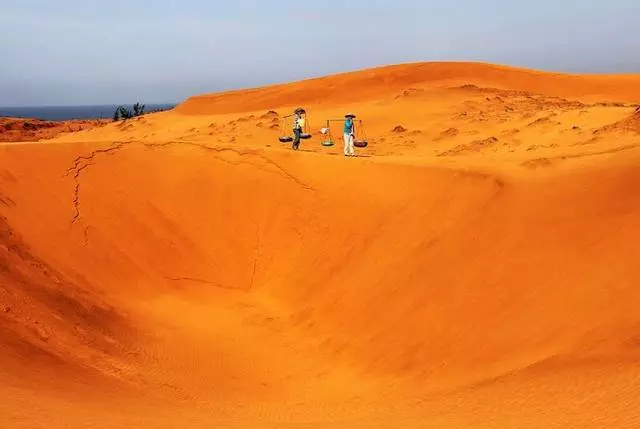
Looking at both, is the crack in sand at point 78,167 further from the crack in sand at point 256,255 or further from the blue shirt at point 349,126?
the blue shirt at point 349,126

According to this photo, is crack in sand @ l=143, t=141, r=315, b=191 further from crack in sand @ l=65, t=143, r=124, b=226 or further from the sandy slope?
crack in sand @ l=65, t=143, r=124, b=226

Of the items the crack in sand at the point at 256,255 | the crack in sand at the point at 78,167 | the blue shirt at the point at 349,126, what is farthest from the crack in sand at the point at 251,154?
the blue shirt at the point at 349,126

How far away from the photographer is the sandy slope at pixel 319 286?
179 inches

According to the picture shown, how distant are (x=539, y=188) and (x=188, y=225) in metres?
5.38

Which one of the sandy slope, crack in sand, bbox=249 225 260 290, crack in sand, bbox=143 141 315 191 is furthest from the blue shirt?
crack in sand, bbox=249 225 260 290

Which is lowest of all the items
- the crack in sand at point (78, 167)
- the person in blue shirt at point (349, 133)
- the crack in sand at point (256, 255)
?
the crack in sand at point (256, 255)

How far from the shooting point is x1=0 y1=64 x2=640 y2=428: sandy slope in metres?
4.54

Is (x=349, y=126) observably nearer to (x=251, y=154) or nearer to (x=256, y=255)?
(x=251, y=154)

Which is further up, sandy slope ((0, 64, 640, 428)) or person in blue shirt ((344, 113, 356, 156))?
person in blue shirt ((344, 113, 356, 156))

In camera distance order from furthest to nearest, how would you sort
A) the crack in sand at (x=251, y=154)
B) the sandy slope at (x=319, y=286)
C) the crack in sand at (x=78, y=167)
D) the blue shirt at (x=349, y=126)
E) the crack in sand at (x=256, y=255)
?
the blue shirt at (x=349, y=126) < the crack in sand at (x=251, y=154) < the crack in sand at (x=78, y=167) < the crack in sand at (x=256, y=255) < the sandy slope at (x=319, y=286)

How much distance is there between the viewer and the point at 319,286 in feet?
26.5

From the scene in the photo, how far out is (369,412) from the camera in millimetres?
4840

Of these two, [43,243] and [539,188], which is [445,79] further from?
[43,243]

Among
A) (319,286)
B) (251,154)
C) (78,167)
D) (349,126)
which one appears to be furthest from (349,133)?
(78,167)
